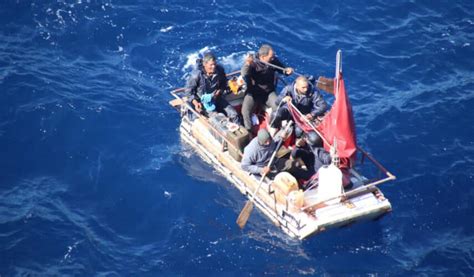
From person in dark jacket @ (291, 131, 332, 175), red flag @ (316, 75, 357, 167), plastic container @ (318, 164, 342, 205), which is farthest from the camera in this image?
person in dark jacket @ (291, 131, 332, 175)

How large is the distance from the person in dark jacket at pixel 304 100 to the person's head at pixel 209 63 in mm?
2585

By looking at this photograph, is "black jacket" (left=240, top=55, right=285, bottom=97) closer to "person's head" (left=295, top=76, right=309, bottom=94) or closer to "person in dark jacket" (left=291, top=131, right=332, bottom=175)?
"person's head" (left=295, top=76, right=309, bottom=94)

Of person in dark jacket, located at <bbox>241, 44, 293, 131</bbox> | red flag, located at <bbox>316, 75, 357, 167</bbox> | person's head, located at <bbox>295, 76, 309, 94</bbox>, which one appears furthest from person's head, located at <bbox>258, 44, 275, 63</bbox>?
red flag, located at <bbox>316, 75, 357, 167</bbox>

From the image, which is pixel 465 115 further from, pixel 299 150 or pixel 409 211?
pixel 299 150

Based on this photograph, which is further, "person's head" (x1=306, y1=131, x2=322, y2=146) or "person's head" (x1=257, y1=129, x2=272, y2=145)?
"person's head" (x1=306, y1=131, x2=322, y2=146)

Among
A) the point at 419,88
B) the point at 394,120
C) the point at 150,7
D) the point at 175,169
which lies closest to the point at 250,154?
the point at 175,169

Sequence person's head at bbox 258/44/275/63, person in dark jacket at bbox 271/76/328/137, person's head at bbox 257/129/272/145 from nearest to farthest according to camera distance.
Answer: person's head at bbox 257/129/272/145, person in dark jacket at bbox 271/76/328/137, person's head at bbox 258/44/275/63

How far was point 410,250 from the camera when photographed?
18.6 meters

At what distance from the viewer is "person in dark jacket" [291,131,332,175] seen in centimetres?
1820

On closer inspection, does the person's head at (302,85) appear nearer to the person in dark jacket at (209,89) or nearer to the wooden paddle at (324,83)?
the wooden paddle at (324,83)

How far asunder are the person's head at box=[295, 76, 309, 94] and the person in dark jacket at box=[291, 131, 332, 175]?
1398mm

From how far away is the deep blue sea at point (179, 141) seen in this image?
59.9 feet

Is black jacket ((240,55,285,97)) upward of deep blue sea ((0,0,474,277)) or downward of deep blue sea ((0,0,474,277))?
upward

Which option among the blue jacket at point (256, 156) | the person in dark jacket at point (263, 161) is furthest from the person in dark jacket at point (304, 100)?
the blue jacket at point (256, 156)
